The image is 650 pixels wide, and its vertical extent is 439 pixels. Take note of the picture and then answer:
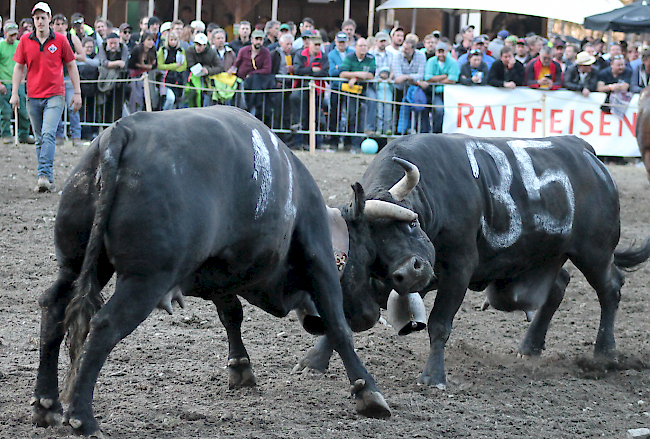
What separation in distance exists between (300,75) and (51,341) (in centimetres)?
1040

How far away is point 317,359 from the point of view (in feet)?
15.6

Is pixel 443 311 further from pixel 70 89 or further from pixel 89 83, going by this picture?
pixel 89 83

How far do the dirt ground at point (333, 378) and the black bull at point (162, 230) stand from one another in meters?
0.34

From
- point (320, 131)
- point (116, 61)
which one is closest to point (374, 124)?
point (320, 131)

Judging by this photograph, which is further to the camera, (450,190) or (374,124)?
(374,124)

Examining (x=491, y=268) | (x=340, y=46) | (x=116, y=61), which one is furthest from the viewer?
(x=340, y=46)

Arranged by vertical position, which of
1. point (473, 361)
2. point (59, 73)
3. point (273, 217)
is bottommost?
point (473, 361)

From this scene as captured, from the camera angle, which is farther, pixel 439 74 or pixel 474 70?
pixel 474 70

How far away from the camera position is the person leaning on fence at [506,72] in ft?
44.0

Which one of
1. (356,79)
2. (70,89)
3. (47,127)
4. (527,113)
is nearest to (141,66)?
(70,89)

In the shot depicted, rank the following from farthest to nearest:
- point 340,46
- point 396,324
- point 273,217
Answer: point 340,46 → point 396,324 → point 273,217

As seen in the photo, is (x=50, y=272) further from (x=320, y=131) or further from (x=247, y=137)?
(x=320, y=131)

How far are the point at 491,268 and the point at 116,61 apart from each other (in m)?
9.11

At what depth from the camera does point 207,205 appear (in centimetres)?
309
